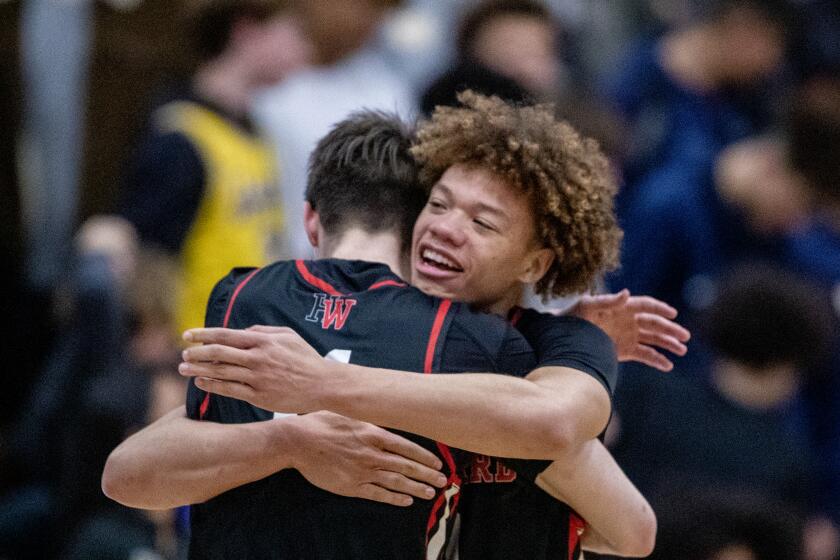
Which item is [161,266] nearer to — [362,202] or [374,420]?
[362,202]

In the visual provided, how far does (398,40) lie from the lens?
285 inches

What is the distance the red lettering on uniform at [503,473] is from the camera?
3.10m

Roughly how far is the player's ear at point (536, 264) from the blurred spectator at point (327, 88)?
2.25 metres

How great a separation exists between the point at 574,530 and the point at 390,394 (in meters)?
0.71

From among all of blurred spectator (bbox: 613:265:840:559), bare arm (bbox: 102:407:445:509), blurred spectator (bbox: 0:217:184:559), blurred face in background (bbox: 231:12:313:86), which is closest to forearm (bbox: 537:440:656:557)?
bare arm (bbox: 102:407:445:509)

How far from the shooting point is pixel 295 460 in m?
2.92

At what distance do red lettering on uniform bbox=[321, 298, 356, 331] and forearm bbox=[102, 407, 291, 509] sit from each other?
227mm

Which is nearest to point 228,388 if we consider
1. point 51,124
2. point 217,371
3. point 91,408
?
point 217,371

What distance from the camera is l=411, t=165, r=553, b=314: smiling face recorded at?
3146 mm

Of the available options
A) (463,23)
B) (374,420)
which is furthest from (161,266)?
(374,420)

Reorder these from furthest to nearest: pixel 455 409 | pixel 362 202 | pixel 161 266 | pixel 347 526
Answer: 1. pixel 161 266
2. pixel 362 202
3. pixel 347 526
4. pixel 455 409

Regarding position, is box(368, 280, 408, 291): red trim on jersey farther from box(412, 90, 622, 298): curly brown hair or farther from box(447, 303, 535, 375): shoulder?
box(412, 90, 622, 298): curly brown hair

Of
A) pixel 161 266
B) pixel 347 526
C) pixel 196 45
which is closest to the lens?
pixel 347 526

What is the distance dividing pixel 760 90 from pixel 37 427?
3812 mm
